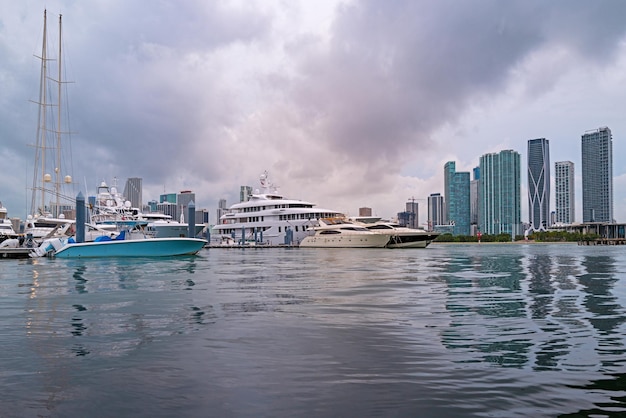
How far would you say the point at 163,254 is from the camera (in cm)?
4609

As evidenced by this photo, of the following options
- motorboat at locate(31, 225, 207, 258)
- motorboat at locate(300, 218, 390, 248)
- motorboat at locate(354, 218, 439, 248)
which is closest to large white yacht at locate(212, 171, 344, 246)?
motorboat at locate(300, 218, 390, 248)

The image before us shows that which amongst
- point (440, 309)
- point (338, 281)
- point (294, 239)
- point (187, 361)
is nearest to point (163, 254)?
point (338, 281)

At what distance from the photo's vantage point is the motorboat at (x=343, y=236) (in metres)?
78.2

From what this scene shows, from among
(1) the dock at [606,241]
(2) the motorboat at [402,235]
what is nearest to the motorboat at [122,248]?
(2) the motorboat at [402,235]

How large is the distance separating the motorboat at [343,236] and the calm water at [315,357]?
62.8 m

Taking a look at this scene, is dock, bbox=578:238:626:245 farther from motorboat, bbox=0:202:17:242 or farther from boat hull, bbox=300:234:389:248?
motorboat, bbox=0:202:17:242

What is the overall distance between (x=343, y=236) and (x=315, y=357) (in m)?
74.5

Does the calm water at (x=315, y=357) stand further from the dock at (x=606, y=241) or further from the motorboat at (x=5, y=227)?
the dock at (x=606, y=241)

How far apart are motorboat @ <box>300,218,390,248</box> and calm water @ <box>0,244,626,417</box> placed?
206ft

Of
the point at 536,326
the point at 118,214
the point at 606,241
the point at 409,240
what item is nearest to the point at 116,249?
the point at 118,214

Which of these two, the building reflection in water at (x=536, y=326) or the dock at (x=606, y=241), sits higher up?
the building reflection in water at (x=536, y=326)

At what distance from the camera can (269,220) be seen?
331 ft

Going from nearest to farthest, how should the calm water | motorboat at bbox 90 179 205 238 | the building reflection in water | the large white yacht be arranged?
the calm water, the building reflection in water, motorboat at bbox 90 179 205 238, the large white yacht

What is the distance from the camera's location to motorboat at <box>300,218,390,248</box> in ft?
257
